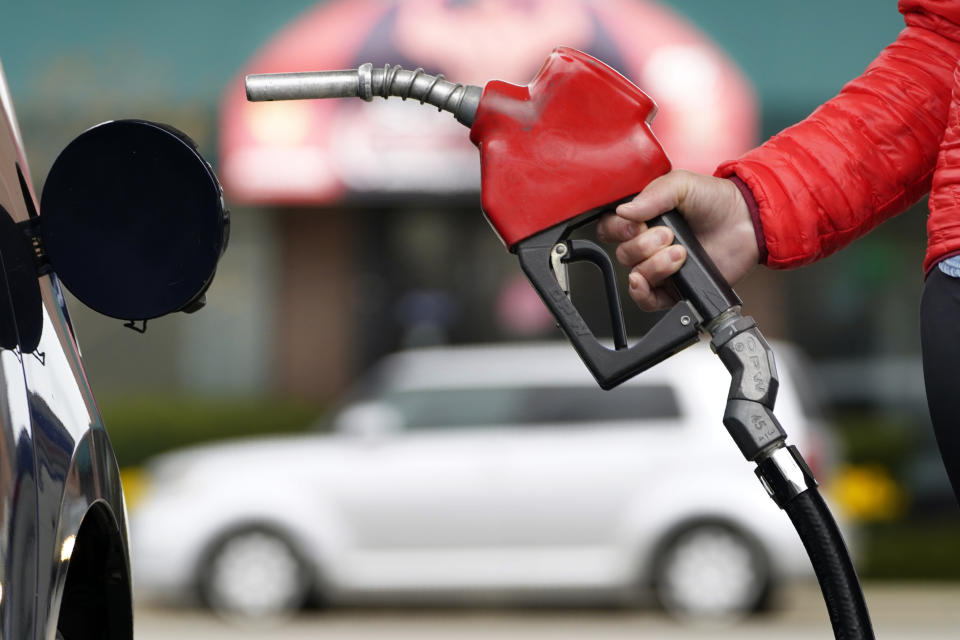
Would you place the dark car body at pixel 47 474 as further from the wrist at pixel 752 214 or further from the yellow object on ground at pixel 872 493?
the yellow object on ground at pixel 872 493

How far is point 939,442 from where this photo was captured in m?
1.40

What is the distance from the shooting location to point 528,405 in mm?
9203

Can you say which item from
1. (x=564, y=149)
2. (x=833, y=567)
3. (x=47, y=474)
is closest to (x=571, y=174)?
(x=564, y=149)

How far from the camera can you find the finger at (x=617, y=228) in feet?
4.92

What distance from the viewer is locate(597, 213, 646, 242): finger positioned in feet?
4.92

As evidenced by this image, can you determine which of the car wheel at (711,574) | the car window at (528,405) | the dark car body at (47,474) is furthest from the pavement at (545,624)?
Result: the dark car body at (47,474)

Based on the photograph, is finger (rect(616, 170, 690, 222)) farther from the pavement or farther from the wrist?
the pavement

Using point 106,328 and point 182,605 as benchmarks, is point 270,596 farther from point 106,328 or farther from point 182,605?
point 106,328

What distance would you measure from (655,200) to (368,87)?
0.34 meters

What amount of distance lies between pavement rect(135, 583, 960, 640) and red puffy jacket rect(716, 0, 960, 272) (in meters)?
6.98

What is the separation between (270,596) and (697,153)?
517cm

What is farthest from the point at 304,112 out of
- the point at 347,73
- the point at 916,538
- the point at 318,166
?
the point at 347,73

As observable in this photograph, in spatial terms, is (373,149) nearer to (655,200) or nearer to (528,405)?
(528,405)

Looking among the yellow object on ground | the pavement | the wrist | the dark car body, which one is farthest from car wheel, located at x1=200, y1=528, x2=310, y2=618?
the wrist
